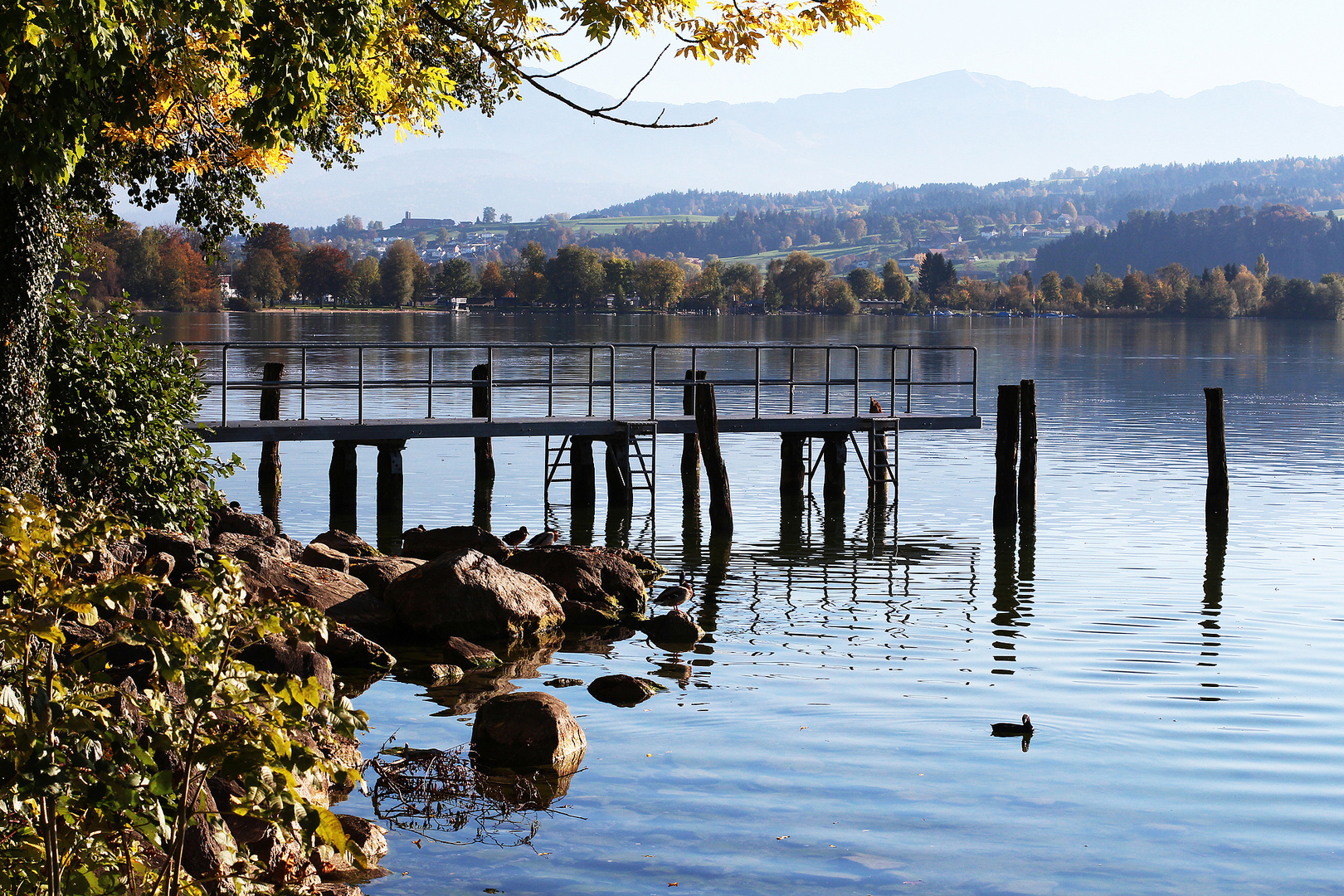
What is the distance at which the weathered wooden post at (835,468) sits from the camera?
29.9 metres

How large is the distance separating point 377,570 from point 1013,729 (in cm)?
825

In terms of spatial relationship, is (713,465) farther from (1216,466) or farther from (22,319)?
(22,319)

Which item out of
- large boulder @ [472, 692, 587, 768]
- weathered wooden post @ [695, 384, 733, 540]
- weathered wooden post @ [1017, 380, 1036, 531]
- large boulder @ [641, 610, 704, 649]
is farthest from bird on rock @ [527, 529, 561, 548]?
large boulder @ [472, 692, 587, 768]

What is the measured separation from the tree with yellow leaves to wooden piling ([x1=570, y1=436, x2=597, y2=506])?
9.89m

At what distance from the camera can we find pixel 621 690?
13.5m

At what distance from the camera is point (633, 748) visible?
1184cm

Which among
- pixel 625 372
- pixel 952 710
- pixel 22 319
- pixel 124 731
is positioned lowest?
pixel 952 710

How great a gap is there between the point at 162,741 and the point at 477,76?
14.2 m

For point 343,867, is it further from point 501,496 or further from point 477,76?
point 501,496

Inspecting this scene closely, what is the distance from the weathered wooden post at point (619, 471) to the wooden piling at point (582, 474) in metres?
0.41

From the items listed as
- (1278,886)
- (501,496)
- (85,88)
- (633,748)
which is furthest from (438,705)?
(501,496)

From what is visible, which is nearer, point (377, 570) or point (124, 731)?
point (124, 731)

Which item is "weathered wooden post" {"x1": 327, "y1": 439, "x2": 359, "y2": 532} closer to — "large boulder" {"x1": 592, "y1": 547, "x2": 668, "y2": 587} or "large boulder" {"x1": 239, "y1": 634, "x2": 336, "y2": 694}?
"large boulder" {"x1": 592, "y1": 547, "x2": 668, "y2": 587}

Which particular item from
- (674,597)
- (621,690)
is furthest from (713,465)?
(621,690)
